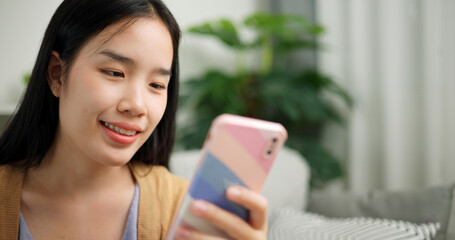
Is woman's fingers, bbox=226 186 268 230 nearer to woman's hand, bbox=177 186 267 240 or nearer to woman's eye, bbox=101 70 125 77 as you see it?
woman's hand, bbox=177 186 267 240

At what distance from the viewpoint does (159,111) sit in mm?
790

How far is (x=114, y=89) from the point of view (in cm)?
72

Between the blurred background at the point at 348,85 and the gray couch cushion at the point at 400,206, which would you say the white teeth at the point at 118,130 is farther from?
the blurred background at the point at 348,85

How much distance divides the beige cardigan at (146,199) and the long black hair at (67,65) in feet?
0.12

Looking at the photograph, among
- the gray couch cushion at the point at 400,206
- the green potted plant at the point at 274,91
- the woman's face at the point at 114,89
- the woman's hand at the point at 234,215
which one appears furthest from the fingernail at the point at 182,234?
the green potted plant at the point at 274,91

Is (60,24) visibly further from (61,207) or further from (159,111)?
(61,207)

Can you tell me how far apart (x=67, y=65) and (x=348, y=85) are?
1576 mm

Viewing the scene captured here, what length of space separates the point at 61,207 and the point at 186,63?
139cm

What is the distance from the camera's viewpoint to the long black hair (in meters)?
0.77

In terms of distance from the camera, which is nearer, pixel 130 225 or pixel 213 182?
pixel 213 182

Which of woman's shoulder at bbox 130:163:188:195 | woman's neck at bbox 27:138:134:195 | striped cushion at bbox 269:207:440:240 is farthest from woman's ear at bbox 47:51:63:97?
striped cushion at bbox 269:207:440:240

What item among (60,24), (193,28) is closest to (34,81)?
(60,24)

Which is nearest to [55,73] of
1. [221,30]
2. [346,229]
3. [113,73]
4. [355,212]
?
[113,73]

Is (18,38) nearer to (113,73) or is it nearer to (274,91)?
(113,73)
